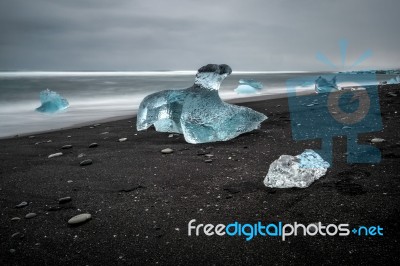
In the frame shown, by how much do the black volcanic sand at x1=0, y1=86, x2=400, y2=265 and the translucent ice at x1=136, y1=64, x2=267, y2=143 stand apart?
0.42 meters

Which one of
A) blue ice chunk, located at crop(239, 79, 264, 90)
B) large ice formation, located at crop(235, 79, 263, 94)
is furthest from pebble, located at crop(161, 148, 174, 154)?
blue ice chunk, located at crop(239, 79, 264, 90)

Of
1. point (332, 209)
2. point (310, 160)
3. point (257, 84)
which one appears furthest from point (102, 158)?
point (257, 84)

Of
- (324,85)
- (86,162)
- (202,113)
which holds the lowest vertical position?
(86,162)

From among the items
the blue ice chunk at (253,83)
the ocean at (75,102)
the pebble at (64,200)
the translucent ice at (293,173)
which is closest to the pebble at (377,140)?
the translucent ice at (293,173)

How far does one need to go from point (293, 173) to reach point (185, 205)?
1.06 m

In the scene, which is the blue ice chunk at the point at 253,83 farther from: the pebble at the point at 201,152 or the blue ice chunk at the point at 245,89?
the pebble at the point at 201,152

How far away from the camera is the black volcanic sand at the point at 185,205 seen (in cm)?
170

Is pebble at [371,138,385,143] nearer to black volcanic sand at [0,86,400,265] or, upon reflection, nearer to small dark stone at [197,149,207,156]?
black volcanic sand at [0,86,400,265]

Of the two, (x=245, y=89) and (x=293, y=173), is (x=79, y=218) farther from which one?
(x=245, y=89)

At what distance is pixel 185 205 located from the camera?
7.59ft

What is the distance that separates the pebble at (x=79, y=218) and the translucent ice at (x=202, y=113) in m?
2.18

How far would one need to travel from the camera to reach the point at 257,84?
17.2 metres

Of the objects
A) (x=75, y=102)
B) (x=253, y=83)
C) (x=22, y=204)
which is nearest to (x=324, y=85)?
(x=253, y=83)

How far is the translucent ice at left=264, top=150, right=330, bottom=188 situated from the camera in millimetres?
2492
